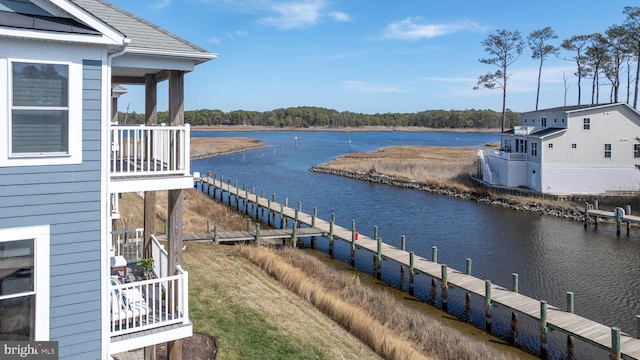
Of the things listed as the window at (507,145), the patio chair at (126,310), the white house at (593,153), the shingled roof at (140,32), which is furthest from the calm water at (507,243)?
the shingled roof at (140,32)

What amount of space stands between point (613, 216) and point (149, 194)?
1323 inches

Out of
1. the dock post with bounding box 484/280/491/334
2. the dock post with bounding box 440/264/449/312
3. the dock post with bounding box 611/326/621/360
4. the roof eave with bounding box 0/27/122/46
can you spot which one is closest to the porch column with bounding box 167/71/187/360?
the roof eave with bounding box 0/27/122/46

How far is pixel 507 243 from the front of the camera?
102 feet

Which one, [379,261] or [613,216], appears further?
[613,216]

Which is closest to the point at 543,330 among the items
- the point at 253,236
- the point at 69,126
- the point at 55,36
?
the point at 253,236

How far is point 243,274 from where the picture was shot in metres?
17.9

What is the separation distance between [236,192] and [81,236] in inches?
1350

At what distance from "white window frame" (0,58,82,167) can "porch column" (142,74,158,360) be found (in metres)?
3.27

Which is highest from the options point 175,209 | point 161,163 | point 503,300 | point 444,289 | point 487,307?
point 161,163

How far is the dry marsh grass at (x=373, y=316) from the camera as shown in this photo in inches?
553

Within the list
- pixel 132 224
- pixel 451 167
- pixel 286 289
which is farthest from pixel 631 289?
pixel 451 167

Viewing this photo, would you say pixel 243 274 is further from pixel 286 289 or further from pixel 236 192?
pixel 236 192

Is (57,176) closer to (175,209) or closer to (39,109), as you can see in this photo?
(39,109)

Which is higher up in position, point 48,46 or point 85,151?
point 48,46
